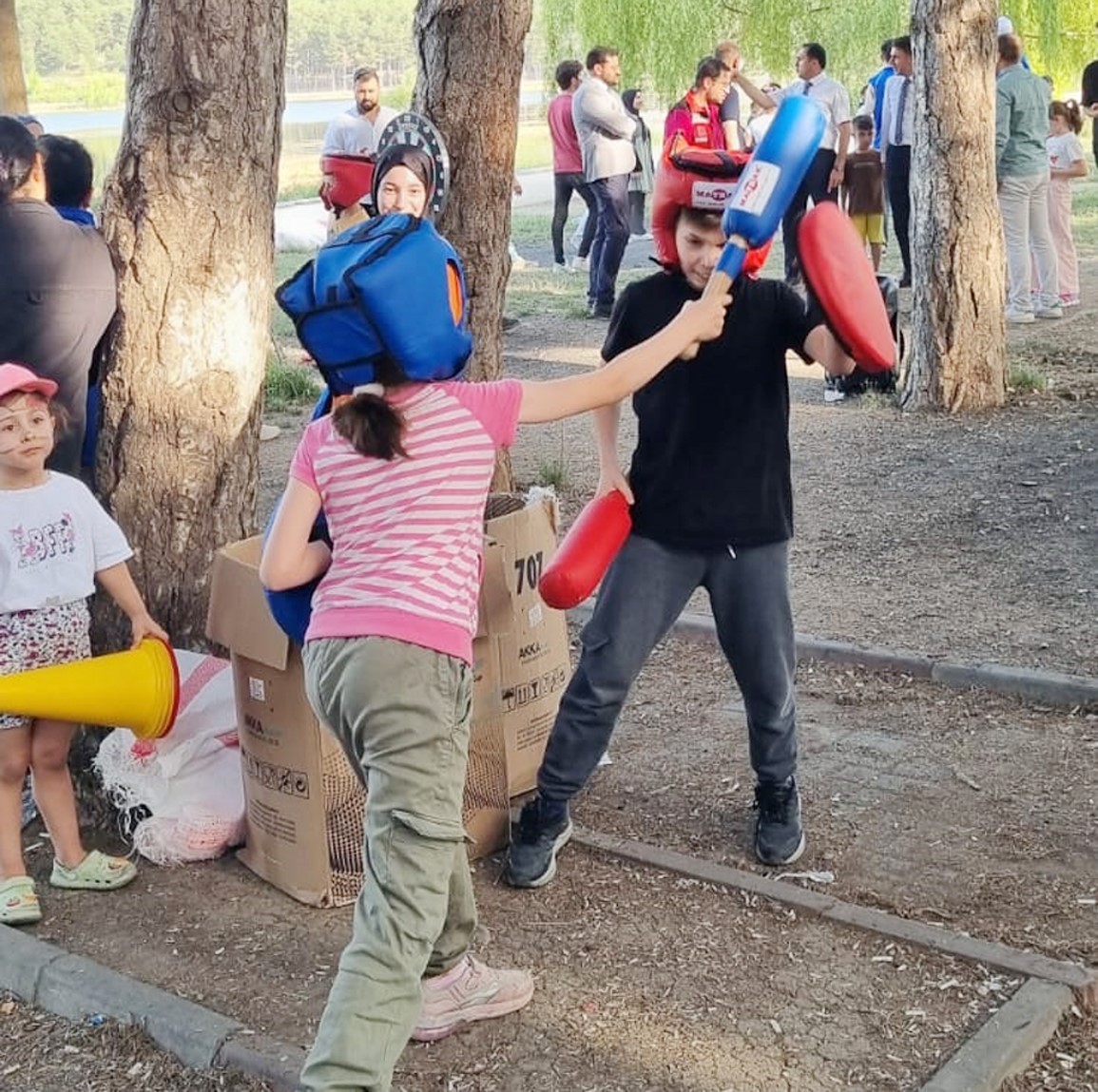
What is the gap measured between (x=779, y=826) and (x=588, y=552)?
0.97 meters

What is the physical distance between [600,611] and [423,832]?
1.16 meters

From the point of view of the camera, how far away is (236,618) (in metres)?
4.07

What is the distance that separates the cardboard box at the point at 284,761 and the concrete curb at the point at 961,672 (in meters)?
1.57

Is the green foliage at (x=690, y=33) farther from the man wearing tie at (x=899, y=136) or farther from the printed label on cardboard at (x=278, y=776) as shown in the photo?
the printed label on cardboard at (x=278, y=776)

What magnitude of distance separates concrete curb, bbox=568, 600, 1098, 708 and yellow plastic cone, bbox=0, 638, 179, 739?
1799mm

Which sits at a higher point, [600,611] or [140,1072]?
[600,611]

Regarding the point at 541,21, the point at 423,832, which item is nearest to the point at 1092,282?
the point at 541,21

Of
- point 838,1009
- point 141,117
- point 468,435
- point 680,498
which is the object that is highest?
point 141,117

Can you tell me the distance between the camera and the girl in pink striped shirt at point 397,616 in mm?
3062

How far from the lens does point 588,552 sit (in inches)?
155

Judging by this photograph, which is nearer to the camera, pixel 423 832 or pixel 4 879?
pixel 423 832

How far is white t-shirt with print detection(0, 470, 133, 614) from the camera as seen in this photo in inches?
161

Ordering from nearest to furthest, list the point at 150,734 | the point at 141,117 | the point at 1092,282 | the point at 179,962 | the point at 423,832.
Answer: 1. the point at 423,832
2. the point at 179,962
3. the point at 150,734
4. the point at 141,117
5. the point at 1092,282

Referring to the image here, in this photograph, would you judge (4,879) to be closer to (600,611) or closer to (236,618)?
(236,618)
